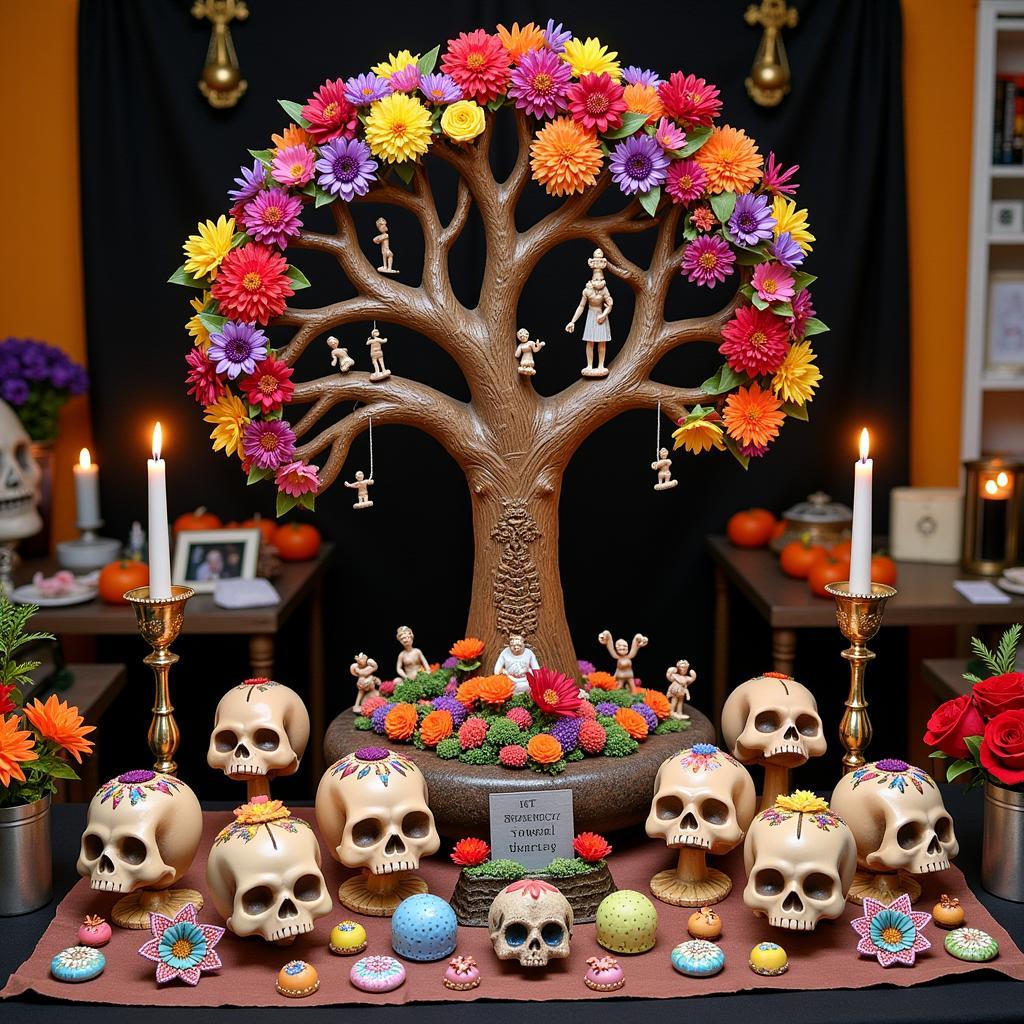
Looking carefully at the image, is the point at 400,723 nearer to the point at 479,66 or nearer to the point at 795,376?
the point at 795,376

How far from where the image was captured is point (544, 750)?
170 cm

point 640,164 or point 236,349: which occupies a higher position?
point 640,164

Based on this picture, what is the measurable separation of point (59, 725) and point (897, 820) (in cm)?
99

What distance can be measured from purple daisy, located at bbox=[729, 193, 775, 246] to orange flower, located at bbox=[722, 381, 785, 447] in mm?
197

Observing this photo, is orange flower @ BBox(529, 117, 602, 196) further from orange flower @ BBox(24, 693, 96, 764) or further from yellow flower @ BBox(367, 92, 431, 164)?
orange flower @ BBox(24, 693, 96, 764)

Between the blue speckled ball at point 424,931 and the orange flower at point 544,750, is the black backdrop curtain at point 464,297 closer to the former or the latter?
the orange flower at point 544,750

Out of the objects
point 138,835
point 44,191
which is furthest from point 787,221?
point 44,191

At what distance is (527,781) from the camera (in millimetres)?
1686

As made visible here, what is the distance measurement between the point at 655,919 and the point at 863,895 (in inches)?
10.9

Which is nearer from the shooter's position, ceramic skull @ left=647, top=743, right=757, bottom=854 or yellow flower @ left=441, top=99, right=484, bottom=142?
ceramic skull @ left=647, top=743, right=757, bottom=854

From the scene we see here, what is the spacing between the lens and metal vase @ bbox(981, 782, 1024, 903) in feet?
5.31

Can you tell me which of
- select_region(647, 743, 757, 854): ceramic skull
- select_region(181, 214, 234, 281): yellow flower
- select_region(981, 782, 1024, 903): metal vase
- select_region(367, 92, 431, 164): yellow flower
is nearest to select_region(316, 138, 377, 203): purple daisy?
select_region(367, 92, 431, 164): yellow flower

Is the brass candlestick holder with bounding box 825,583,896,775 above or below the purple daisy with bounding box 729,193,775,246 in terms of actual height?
below

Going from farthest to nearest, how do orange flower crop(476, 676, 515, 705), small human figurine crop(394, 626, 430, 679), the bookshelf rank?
1. the bookshelf
2. small human figurine crop(394, 626, 430, 679)
3. orange flower crop(476, 676, 515, 705)
